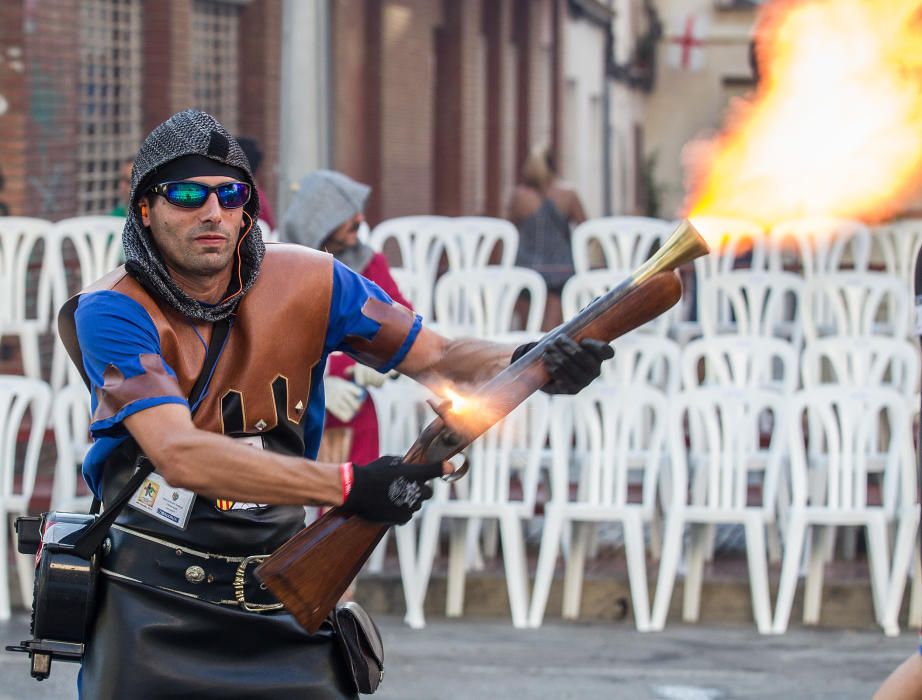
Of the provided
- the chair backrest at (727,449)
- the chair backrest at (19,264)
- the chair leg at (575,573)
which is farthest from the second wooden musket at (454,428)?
the chair backrest at (19,264)

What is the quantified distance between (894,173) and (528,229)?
7693mm

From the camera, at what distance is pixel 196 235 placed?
3.72 m

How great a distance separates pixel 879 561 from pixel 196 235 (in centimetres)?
550

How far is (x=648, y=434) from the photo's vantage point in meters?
10.1

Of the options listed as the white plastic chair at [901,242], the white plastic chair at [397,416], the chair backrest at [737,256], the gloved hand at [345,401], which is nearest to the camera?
the gloved hand at [345,401]

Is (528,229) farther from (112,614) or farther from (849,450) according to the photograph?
(112,614)

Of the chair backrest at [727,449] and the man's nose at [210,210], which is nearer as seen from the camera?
the man's nose at [210,210]

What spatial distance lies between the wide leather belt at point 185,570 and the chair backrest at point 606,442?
4884mm

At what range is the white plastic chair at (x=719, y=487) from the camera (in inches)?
334

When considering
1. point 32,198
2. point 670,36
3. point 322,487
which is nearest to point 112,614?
point 322,487

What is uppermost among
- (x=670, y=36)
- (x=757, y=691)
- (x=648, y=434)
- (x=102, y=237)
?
(x=670, y=36)

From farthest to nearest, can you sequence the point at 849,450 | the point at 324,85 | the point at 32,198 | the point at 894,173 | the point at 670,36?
the point at 670,36 < the point at 32,198 < the point at 324,85 < the point at 849,450 < the point at 894,173

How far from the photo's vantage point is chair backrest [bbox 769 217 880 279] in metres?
11.5

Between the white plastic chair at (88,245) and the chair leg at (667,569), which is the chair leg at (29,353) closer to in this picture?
the white plastic chair at (88,245)
